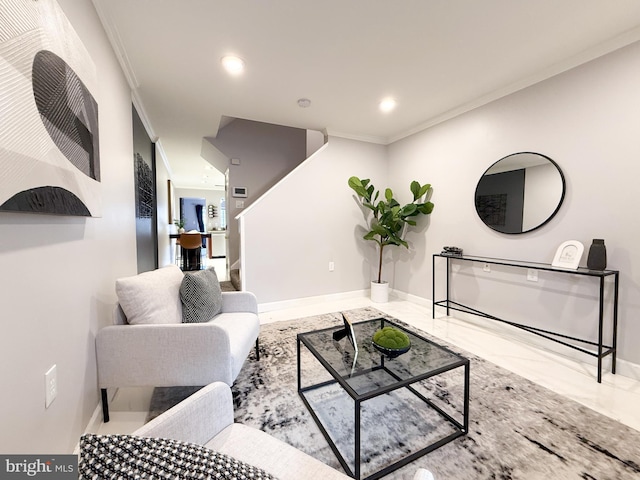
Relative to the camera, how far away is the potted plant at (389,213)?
349cm

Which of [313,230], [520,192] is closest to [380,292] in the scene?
[313,230]

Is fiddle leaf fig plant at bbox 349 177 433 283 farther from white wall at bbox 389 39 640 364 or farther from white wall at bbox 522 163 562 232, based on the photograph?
white wall at bbox 522 163 562 232

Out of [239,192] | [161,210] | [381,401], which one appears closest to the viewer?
[381,401]

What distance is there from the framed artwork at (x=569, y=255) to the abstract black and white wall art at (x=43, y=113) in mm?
3240

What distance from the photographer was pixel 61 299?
1161mm

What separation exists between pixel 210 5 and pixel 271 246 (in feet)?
7.85

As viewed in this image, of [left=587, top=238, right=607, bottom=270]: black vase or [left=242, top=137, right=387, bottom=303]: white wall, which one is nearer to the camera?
[left=587, top=238, right=607, bottom=270]: black vase

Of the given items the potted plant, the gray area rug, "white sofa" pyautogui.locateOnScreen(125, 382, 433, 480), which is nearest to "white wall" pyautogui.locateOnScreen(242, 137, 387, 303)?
the potted plant

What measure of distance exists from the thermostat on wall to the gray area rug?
3.09 meters

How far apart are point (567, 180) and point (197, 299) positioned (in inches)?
123

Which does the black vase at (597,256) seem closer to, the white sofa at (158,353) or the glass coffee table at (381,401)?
the glass coffee table at (381,401)

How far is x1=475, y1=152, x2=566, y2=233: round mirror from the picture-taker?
7.68 ft

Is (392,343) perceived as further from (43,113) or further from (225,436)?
(43,113)

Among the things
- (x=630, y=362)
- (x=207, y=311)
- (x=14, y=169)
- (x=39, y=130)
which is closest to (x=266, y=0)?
(x=39, y=130)
